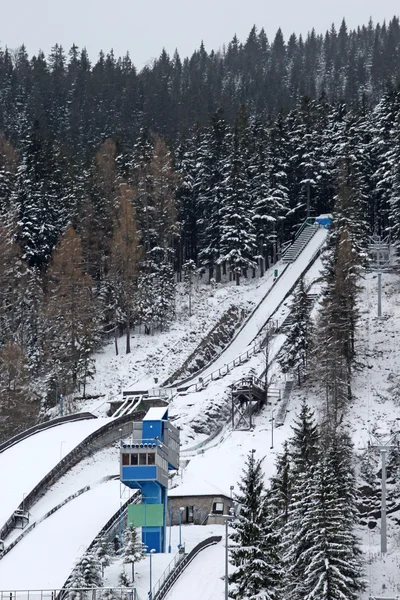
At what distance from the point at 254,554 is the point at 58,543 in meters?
13.4

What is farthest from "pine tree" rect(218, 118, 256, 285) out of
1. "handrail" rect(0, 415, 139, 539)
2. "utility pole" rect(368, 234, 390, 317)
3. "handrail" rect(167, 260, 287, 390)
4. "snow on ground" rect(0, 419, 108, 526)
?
"snow on ground" rect(0, 419, 108, 526)

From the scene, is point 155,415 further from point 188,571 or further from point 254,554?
point 254,554

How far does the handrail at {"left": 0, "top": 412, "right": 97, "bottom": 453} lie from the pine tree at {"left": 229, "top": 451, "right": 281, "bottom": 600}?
2750 cm

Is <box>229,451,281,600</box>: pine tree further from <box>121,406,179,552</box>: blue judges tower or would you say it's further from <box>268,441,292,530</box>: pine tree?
<box>121,406,179,552</box>: blue judges tower

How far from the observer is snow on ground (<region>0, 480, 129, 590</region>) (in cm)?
4922

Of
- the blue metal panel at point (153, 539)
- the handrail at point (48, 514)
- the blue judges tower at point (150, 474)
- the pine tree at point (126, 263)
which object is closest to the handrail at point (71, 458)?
the handrail at point (48, 514)

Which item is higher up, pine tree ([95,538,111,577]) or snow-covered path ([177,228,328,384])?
snow-covered path ([177,228,328,384])

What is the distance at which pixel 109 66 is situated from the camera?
171250mm

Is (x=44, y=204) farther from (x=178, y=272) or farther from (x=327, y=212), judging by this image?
(x=327, y=212)

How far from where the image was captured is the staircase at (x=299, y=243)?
106825 millimetres

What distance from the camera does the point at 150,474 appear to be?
56.8m

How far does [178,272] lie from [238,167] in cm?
1232

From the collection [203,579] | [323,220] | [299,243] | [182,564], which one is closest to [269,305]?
[299,243]

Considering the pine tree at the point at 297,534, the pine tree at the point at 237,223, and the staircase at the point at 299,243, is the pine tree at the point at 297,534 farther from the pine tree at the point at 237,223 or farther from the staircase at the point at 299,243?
the staircase at the point at 299,243
